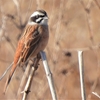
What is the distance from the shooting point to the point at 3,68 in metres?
6.88

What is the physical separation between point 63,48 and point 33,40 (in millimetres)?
1995

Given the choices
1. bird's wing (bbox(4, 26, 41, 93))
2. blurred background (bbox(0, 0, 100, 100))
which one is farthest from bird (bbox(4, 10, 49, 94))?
blurred background (bbox(0, 0, 100, 100))

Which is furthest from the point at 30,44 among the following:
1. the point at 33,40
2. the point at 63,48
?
the point at 63,48

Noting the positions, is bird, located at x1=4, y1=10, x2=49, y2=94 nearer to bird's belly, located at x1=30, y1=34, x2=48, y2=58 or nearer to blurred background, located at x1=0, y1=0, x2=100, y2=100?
bird's belly, located at x1=30, y1=34, x2=48, y2=58

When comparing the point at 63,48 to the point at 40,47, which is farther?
the point at 63,48

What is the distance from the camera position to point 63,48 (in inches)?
250

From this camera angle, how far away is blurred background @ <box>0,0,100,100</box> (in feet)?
19.0

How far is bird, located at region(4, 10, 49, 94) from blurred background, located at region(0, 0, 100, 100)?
66cm

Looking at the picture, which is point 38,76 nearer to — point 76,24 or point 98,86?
point 98,86

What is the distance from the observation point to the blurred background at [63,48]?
5805mm

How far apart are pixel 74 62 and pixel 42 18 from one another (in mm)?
2662

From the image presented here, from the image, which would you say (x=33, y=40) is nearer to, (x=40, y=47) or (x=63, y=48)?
(x=40, y=47)

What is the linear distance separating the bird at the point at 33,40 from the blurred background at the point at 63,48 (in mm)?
665

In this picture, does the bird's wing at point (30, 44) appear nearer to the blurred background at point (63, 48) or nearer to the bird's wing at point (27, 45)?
the bird's wing at point (27, 45)
